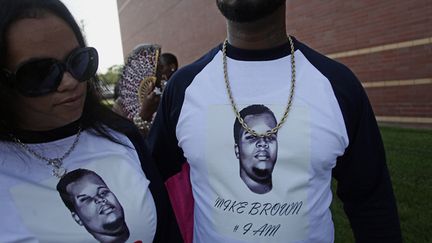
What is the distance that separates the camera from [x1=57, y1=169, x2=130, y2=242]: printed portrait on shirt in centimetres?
119

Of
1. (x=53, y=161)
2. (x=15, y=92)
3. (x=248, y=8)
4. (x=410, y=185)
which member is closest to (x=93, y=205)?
(x=53, y=161)

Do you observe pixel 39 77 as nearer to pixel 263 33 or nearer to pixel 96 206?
pixel 96 206

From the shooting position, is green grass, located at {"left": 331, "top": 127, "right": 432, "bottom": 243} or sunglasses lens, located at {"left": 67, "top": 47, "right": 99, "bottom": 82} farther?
green grass, located at {"left": 331, "top": 127, "right": 432, "bottom": 243}

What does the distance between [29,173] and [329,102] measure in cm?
99

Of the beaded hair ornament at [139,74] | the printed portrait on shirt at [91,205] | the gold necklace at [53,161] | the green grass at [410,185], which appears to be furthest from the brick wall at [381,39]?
the gold necklace at [53,161]

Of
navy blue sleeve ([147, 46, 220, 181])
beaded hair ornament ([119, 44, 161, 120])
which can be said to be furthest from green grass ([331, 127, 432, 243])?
navy blue sleeve ([147, 46, 220, 181])

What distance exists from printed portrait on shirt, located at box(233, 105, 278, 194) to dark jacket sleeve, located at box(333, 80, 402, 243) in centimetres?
27

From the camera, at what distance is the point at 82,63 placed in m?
1.16

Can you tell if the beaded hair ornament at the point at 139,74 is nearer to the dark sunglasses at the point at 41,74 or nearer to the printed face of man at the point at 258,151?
the printed face of man at the point at 258,151

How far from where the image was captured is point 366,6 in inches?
290

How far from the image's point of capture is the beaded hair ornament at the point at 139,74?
298 cm

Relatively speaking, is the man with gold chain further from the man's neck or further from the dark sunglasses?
the dark sunglasses

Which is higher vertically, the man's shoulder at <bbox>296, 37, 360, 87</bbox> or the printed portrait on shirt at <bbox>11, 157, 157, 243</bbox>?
the man's shoulder at <bbox>296, 37, 360, 87</bbox>

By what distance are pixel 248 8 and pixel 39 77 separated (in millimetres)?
727
